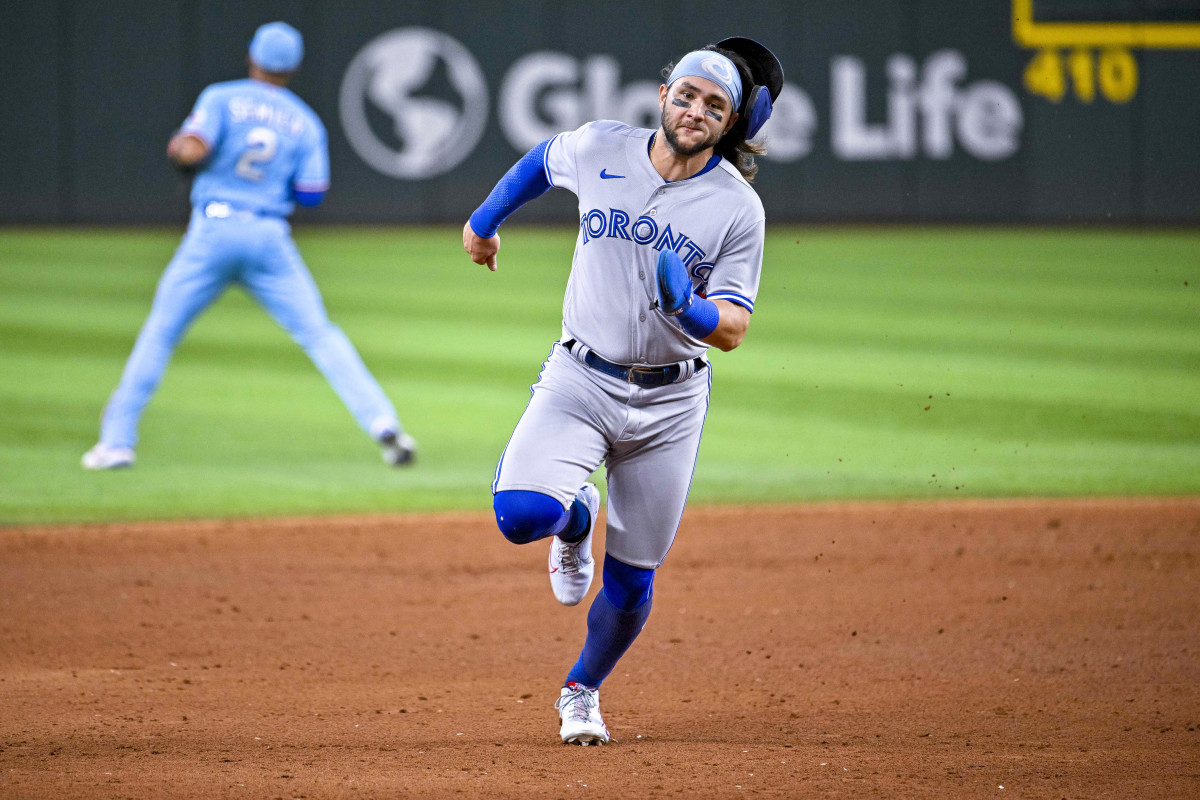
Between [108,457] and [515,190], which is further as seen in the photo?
[108,457]

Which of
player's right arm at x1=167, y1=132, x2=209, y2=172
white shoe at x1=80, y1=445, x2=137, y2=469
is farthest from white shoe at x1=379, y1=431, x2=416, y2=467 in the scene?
player's right arm at x1=167, y1=132, x2=209, y2=172

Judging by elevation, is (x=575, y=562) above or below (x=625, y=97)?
above

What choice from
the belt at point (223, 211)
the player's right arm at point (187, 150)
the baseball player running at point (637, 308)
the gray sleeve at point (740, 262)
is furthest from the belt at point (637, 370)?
the belt at point (223, 211)

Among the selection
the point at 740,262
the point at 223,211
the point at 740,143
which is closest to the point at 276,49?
the point at 223,211

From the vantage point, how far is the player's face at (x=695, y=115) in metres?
3.80

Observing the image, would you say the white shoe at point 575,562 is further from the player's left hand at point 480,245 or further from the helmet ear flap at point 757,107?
the helmet ear flap at point 757,107

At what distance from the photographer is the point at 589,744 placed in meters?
4.18

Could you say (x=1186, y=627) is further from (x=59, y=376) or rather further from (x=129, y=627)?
(x=59, y=376)

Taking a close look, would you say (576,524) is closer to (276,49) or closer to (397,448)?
(397,448)

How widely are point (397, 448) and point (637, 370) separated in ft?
15.1

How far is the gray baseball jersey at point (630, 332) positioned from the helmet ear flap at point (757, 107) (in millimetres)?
140

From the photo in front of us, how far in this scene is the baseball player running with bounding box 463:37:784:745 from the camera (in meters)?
3.85

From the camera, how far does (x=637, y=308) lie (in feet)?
12.8

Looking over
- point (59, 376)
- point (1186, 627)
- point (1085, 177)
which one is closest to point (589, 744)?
point (1186, 627)
